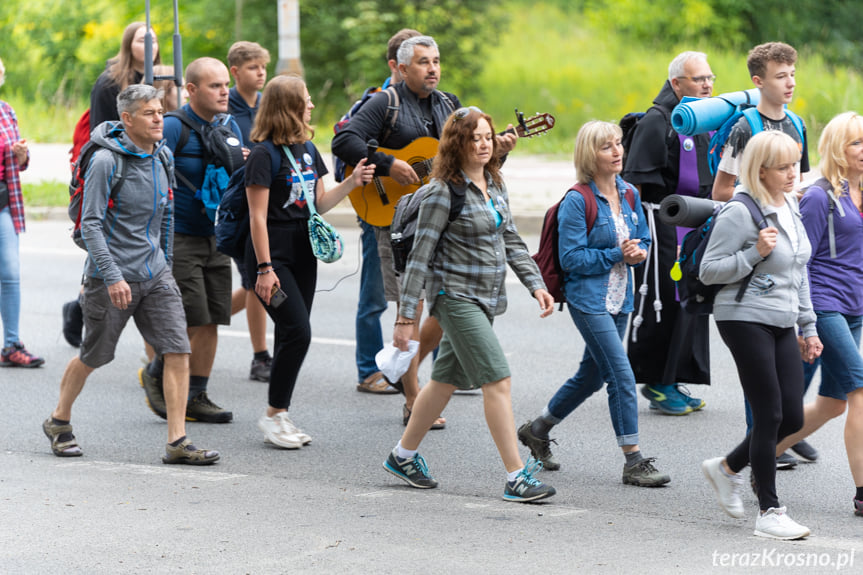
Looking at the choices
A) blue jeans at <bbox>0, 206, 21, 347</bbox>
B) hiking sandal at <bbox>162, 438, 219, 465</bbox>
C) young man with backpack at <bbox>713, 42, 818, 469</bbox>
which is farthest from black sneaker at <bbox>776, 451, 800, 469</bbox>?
blue jeans at <bbox>0, 206, 21, 347</bbox>

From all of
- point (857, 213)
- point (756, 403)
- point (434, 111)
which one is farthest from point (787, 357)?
point (434, 111)

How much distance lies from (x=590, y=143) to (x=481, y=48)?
20043 millimetres

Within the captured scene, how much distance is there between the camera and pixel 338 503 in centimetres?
538

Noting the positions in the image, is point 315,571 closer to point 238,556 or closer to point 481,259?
point 238,556

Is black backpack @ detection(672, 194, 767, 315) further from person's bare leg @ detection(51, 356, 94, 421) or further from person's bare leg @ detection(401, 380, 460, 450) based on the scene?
person's bare leg @ detection(51, 356, 94, 421)

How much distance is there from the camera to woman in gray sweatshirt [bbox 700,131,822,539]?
4.88 metres

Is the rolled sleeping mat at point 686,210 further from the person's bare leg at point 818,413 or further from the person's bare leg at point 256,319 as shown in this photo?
the person's bare leg at point 256,319

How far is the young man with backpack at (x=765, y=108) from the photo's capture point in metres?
5.73

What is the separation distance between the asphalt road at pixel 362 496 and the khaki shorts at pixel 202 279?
0.62m

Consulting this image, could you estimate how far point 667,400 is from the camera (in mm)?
7047

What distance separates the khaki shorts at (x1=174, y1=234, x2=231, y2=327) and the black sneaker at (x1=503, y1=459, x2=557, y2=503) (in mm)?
2293

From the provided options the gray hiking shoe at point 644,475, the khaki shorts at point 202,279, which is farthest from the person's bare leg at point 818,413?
the khaki shorts at point 202,279

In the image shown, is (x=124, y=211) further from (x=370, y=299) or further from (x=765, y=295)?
(x=765, y=295)

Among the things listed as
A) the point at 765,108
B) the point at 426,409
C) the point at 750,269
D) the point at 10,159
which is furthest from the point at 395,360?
the point at 10,159
